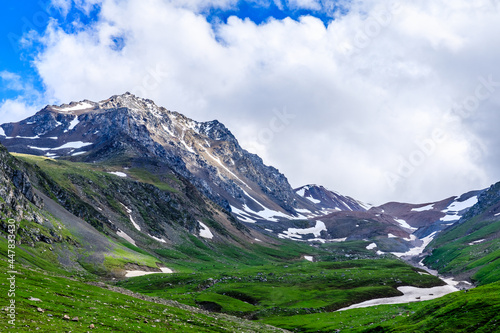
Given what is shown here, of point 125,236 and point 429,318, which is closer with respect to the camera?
point 429,318

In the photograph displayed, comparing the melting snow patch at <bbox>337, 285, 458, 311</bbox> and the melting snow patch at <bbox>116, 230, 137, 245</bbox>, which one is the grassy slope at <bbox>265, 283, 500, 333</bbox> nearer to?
the melting snow patch at <bbox>337, 285, 458, 311</bbox>

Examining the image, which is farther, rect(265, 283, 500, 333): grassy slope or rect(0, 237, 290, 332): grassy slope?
rect(265, 283, 500, 333): grassy slope

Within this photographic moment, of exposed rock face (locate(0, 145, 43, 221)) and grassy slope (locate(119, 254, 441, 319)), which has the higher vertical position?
exposed rock face (locate(0, 145, 43, 221))

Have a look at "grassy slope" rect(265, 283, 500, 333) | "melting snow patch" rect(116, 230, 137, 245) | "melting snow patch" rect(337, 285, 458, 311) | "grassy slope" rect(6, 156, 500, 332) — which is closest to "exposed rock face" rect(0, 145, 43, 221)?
"grassy slope" rect(6, 156, 500, 332)

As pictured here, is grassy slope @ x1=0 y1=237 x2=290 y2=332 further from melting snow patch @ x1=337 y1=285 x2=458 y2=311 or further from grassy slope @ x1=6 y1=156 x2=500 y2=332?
melting snow patch @ x1=337 y1=285 x2=458 y2=311

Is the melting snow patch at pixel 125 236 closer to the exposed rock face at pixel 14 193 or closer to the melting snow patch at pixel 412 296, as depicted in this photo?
the exposed rock face at pixel 14 193

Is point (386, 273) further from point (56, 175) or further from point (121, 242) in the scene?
point (56, 175)

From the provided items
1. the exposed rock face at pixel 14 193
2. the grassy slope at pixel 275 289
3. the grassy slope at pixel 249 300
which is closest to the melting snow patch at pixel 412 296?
the grassy slope at pixel 275 289

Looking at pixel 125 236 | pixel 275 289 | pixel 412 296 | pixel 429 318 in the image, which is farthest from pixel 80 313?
pixel 125 236

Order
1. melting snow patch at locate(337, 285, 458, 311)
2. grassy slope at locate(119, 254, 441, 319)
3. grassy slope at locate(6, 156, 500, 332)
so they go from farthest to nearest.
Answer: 1. melting snow patch at locate(337, 285, 458, 311)
2. grassy slope at locate(119, 254, 441, 319)
3. grassy slope at locate(6, 156, 500, 332)

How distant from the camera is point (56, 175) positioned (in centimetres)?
18925

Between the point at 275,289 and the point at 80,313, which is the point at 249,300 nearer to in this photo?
the point at 275,289

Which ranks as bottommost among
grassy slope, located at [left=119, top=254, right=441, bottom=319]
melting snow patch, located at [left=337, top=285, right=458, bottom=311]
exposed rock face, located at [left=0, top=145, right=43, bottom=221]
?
melting snow patch, located at [left=337, top=285, right=458, bottom=311]

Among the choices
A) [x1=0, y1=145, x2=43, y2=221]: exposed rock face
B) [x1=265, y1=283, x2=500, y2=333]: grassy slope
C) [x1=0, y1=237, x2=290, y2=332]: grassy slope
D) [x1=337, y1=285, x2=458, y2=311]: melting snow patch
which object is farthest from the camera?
[x1=0, y1=145, x2=43, y2=221]: exposed rock face
